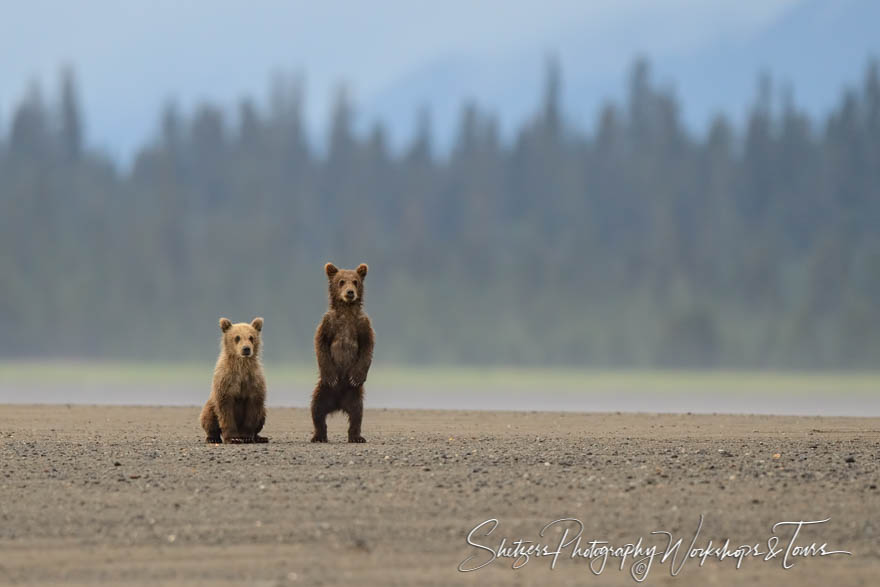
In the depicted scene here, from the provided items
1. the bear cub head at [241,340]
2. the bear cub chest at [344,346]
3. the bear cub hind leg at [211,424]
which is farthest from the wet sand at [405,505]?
the bear cub head at [241,340]

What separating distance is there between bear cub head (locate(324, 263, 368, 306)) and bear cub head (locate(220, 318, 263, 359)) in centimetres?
94

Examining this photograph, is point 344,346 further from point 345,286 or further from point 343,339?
point 345,286

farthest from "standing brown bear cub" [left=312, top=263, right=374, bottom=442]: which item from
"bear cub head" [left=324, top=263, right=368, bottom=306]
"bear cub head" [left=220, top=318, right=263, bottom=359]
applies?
"bear cub head" [left=220, top=318, right=263, bottom=359]

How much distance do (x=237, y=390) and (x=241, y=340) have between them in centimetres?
56

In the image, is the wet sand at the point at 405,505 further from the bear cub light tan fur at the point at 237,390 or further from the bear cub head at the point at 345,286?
the bear cub head at the point at 345,286

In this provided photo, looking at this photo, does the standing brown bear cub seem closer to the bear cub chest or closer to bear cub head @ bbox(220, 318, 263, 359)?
the bear cub chest

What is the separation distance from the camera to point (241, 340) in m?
15.4

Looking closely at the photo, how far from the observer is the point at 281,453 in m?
14.8

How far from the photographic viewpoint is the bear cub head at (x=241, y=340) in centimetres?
1526

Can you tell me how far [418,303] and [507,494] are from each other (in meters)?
116

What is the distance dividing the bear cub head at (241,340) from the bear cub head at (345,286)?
3.09 feet

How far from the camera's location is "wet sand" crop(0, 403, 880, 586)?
966 centimetres

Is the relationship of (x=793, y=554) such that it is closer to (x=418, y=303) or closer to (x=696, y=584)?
(x=696, y=584)

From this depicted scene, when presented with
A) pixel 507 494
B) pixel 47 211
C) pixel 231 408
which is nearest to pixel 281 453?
pixel 231 408
